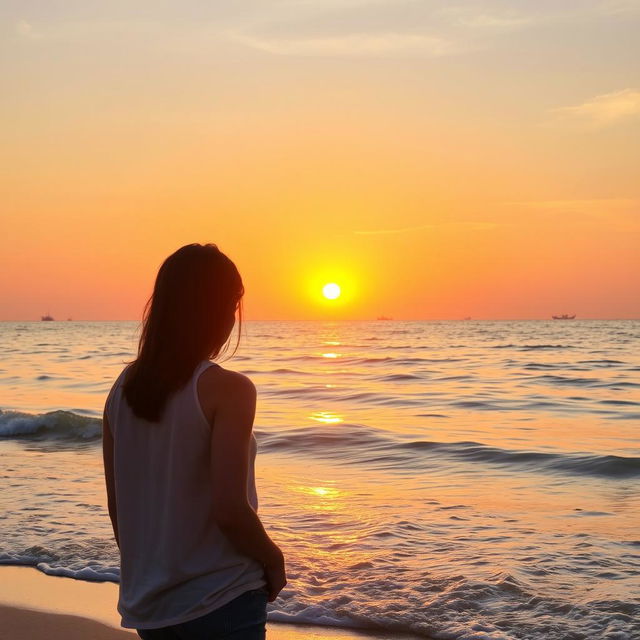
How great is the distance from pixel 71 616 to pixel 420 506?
4.28 m

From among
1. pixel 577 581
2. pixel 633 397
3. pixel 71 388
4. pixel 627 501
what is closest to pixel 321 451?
pixel 627 501

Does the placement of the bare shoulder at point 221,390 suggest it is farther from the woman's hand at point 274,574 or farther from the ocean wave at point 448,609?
the ocean wave at point 448,609

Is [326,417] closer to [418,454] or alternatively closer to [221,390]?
[418,454]

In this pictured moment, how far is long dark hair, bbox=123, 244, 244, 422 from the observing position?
87.4 inches

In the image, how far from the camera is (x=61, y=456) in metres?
12.5

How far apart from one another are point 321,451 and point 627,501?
16.0 ft

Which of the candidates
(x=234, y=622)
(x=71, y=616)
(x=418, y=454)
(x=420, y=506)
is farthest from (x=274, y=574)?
(x=418, y=454)

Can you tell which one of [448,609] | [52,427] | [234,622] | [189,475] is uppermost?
[189,475]

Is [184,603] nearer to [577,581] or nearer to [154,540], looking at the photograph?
[154,540]

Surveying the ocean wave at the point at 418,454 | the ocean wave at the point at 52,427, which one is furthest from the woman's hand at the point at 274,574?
the ocean wave at the point at 52,427

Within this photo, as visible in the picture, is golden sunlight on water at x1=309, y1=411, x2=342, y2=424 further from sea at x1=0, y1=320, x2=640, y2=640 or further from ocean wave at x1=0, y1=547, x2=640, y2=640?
ocean wave at x1=0, y1=547, x2=640, y2=640

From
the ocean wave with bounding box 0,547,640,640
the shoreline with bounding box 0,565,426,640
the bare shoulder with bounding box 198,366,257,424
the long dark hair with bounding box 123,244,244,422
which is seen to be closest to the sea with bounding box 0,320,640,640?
the ocean wave with bounding box 0,547,640,640

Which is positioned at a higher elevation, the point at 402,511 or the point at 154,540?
the point at 154,540

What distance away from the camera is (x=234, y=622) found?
2.26 m
